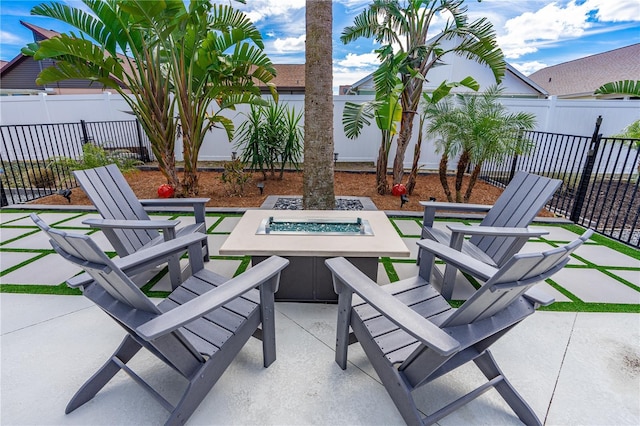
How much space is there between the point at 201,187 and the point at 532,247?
536 centimetres

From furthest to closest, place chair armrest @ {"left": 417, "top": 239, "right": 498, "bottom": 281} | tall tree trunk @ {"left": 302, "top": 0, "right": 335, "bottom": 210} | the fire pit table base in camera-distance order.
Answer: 1. tall tree trunk @ {"left": 302, "top": 0, "right": 335, "bottom": 210}
2. the fire pit table base
3. chair armrest @ {"left": 417, "top": 239, "right": 498, "bottom": 281}

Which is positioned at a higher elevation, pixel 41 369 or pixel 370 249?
pixel 370 249

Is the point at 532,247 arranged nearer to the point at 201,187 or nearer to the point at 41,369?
the point at 41,369

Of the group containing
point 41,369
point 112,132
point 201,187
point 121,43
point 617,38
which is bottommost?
point 41,369

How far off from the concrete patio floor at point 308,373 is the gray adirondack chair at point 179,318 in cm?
16

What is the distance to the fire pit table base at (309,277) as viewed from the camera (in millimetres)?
2309

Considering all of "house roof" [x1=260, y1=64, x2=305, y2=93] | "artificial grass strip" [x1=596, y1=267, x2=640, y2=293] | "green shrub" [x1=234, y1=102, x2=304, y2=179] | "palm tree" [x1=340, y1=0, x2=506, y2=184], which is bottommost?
"artificial grass strip" [x1=596, y1=267, x2=640, y2=293]

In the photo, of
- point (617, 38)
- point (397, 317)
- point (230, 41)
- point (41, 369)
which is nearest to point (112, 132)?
point (230, 41)

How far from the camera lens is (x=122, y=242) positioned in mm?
2305

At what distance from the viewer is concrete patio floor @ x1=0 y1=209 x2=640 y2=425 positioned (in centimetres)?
151

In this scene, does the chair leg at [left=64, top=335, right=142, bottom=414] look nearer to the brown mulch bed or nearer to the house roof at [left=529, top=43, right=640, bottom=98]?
the brown mulch bed

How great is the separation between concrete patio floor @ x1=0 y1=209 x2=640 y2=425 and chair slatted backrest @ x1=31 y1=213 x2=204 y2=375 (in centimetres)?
46

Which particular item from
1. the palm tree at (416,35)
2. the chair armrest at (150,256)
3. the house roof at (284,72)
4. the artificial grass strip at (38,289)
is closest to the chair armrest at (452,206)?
the chair armrest at (150,256)

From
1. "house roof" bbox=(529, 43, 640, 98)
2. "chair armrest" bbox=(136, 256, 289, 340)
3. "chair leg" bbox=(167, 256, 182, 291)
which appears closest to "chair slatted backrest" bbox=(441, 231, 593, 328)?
"chair armrest" bbox=(136, 256, 289, 340)
